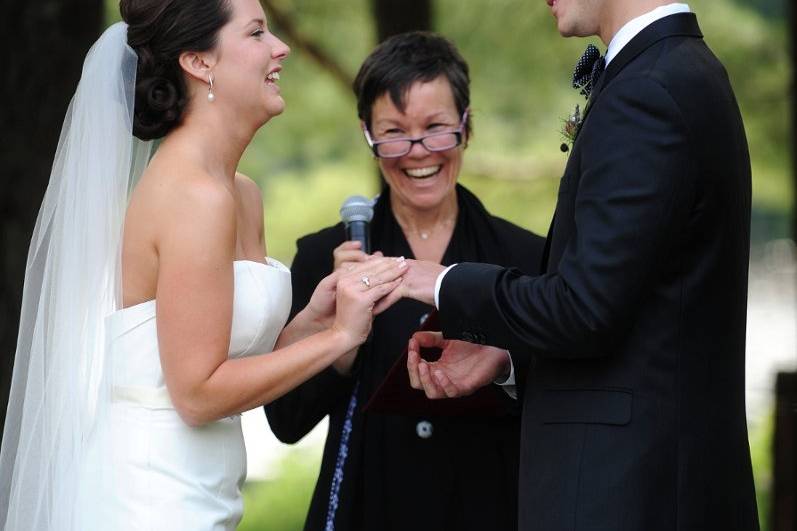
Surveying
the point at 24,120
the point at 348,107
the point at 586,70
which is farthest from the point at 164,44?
the point at 348,107

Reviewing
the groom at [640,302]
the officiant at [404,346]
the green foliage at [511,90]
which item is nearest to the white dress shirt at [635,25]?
the groom at [640,302]

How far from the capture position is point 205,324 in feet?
10.2

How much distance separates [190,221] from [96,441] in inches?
26.3

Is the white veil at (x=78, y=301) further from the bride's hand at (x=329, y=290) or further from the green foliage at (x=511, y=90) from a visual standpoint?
the green foliage at (x=511, y=90)

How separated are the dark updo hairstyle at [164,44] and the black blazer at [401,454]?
954 mm

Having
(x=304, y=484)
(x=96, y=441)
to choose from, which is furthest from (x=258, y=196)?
(x=304, y=484)

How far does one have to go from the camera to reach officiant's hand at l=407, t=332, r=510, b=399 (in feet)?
11.2

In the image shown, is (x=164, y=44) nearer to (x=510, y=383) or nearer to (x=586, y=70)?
(x=586, y=70)

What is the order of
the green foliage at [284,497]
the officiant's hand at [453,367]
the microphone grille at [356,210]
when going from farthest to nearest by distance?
the green foliage at [284,497] < the microphone grille at [356,210] < the officiant's hand at [453,367]

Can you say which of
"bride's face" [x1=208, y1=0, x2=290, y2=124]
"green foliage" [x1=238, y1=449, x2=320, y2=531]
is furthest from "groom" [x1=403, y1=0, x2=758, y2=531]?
"green foliage" [x1=238, y1=449, x2=320, y2=531]

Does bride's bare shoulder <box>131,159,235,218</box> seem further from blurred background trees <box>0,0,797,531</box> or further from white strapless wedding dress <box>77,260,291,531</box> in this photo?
blurred background trees <box>0,0,797,531</box>

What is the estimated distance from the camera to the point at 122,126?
334cm

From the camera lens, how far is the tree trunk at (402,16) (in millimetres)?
7074

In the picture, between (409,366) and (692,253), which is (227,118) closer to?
(409,366)
